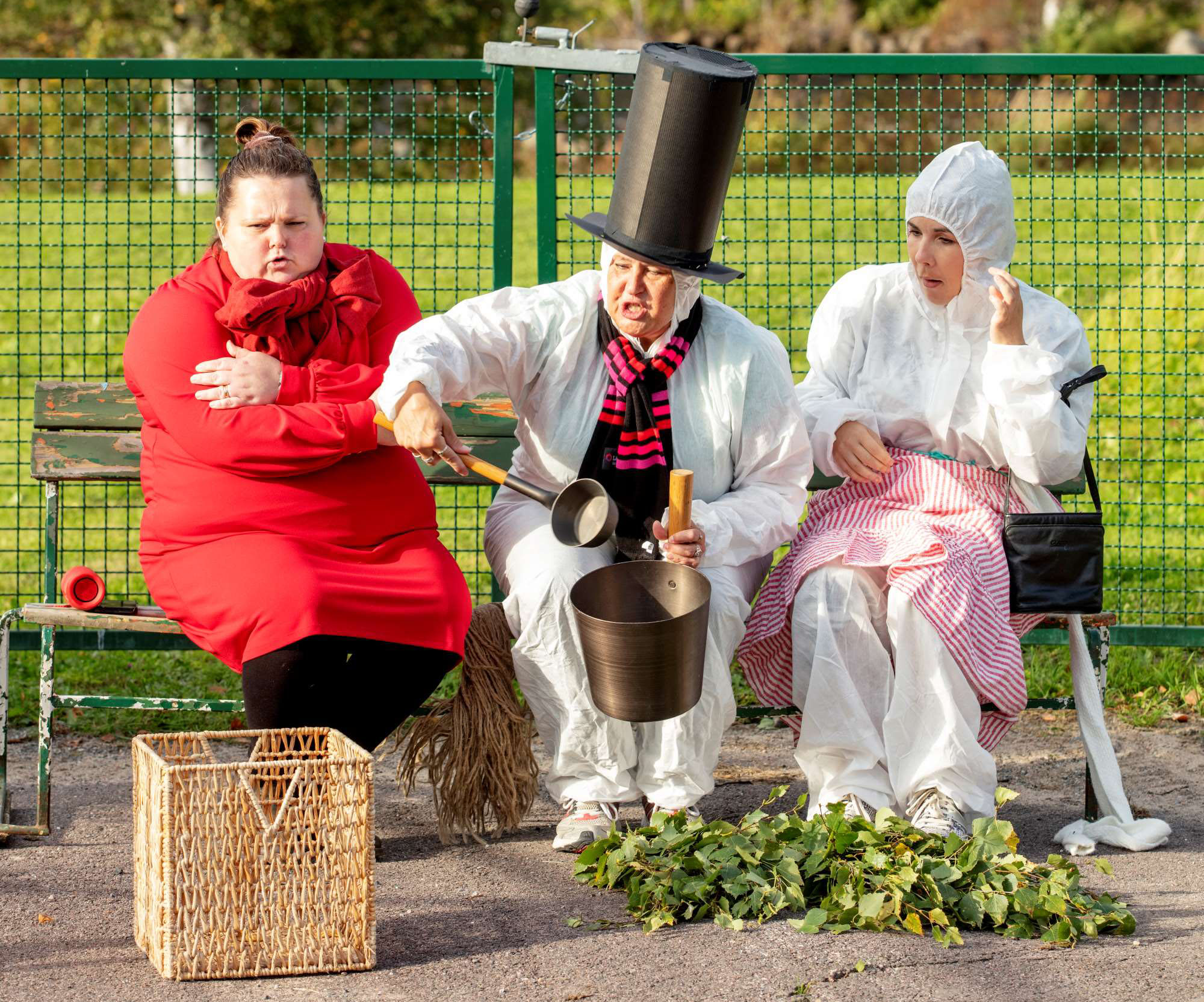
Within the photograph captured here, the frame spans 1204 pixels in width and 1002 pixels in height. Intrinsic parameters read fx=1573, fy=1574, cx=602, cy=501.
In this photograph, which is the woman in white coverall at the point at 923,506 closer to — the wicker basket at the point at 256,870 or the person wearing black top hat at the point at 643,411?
the person wearing black top hat at the point at 643,411

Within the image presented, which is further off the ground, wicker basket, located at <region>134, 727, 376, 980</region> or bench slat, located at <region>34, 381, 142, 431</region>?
bench slat, located at <region>34, 381, 142, 431</region>

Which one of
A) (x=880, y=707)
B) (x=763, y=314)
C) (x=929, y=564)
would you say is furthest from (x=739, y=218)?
(x=880, y=707)

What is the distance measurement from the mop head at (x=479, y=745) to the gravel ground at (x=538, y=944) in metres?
0.09

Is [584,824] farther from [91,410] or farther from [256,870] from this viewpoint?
[91,410]

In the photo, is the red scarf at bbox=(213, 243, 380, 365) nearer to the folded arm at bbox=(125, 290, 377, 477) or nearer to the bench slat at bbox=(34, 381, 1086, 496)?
the folded arm at bbox=(125, 290, 377, 477)

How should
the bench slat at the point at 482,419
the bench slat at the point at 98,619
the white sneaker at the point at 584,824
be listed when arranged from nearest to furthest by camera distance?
the white sneaker at the point at 584,824 → the bench slat at the point at 98,619 → the bench slat at the point at 482,419

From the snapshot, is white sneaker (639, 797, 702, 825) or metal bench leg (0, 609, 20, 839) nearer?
white sneaker (639, 797, 702, 825)

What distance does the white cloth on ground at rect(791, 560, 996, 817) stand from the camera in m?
3.77

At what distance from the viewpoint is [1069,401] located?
412cm

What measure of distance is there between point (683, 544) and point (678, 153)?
92 centimetres

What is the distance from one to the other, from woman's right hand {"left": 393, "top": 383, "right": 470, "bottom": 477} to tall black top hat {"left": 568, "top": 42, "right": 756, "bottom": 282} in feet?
2.05

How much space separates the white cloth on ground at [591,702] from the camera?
3.79 meters

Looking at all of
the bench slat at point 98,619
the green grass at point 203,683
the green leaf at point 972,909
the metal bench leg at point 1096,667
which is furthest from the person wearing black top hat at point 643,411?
the green grass at point 203,683

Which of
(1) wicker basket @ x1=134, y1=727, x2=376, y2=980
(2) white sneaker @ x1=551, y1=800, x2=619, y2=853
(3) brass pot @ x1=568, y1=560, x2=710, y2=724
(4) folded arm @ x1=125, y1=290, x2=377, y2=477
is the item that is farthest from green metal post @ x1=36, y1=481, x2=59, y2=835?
(3) brass pot @ x1=568, y1=560, x2=710, y2=724
